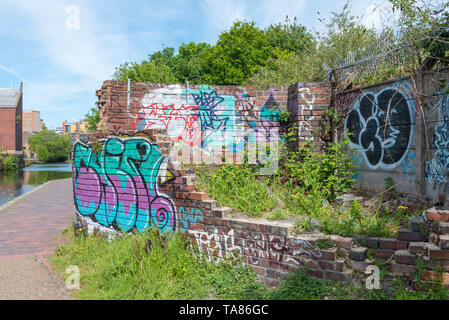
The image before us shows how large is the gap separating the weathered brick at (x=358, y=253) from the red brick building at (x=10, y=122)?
61.9 metres

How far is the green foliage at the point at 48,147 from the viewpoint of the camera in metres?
78.5

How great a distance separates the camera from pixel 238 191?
5.26 metres

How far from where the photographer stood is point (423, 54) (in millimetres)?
4863

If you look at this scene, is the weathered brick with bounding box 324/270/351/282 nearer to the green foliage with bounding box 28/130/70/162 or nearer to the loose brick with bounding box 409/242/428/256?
the loose brick with bounding box 409/242/428/256

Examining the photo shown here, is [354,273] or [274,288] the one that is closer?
[354,273]

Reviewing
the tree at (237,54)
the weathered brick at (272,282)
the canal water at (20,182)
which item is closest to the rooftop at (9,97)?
the canal water at (20,182)

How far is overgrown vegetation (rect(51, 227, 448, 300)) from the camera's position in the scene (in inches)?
140

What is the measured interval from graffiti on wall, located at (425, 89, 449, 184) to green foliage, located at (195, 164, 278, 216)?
213cm

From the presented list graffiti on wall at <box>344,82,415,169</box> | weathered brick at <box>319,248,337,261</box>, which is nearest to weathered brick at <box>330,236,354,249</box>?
weathered brick at <box>319,248,337,261</box>

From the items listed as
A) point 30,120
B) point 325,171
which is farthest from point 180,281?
point 30,120
